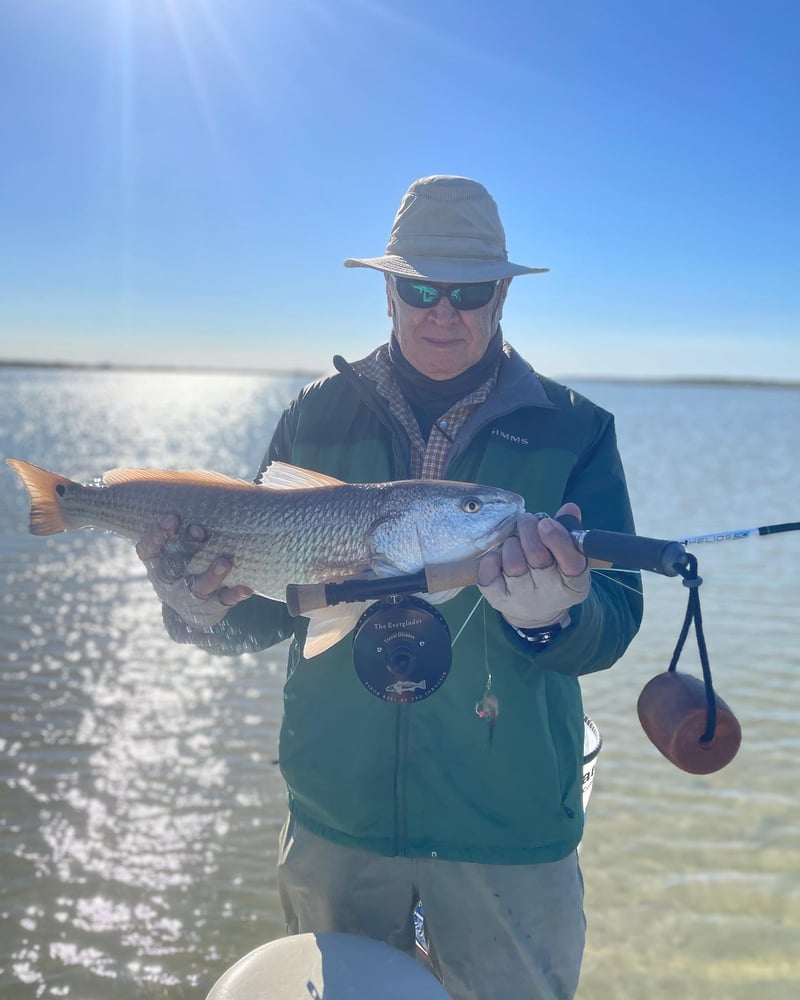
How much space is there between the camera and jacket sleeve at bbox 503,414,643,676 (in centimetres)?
312

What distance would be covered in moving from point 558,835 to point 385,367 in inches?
85.9

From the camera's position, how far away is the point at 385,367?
12.8 feet

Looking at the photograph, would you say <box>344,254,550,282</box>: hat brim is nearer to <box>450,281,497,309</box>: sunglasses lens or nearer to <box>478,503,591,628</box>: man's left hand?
<box>450,281,497,309</box>: sunglasses lens

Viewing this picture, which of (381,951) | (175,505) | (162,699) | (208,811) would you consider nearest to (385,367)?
(175,505)

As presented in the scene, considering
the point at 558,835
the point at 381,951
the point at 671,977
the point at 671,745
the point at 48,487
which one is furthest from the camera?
the point at 671,977

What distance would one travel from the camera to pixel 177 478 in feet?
12.8

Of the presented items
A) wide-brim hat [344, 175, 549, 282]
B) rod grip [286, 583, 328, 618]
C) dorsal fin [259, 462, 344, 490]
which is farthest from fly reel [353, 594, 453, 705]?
wide-brim hat [344, 175, 549, 282]

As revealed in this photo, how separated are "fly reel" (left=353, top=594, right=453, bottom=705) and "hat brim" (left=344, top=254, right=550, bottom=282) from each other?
1.42 metres

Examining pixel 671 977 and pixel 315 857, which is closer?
pixel 315 857

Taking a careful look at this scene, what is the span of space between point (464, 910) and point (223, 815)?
4.33 metres

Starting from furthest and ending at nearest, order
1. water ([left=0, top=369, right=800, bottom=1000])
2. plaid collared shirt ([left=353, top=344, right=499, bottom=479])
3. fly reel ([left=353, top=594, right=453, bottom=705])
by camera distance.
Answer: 1. water ([left=0, top=369, right=800, bottom=1000])
2. plaid collared shirt ([left=353, top=344, right=499, bottom=479])
3. fly reel ([left=353, top=594, right=453, bottom=705])

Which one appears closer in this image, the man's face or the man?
the man

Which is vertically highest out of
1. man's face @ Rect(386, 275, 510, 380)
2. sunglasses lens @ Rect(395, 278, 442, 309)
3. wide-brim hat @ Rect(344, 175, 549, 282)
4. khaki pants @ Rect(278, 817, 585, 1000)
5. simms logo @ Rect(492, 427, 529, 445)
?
wide-brim hat @ Rect(344, 175, 549, 282)

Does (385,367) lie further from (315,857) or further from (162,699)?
(162,699)
